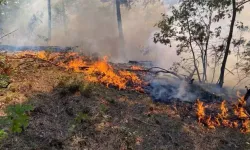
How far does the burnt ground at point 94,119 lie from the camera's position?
7.47 metres

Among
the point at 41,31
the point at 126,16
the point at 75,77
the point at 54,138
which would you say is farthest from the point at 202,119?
the point at 41,31

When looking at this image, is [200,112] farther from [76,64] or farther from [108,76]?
[76,64]

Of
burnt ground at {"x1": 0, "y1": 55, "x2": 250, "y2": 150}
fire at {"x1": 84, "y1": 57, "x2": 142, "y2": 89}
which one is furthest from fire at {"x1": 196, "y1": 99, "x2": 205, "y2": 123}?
fire at {"x1": 84, "y1": 57, "x2": 142, "y2": 89}

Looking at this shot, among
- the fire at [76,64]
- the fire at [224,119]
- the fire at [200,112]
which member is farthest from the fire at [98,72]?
the fire at [224,119]

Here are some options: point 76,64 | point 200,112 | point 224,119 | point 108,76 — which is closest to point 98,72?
point 108,76

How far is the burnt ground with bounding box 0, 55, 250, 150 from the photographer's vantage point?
24.5 ft

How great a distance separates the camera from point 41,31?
1763 inches

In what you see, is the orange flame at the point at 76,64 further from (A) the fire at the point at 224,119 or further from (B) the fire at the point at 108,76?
A: (A) the fire at the point at 224,119

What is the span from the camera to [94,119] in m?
8.64

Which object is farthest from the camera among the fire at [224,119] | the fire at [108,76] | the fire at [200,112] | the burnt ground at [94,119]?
the fire at [108,76]

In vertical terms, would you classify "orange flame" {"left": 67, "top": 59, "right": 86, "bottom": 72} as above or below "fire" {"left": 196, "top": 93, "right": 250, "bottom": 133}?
above

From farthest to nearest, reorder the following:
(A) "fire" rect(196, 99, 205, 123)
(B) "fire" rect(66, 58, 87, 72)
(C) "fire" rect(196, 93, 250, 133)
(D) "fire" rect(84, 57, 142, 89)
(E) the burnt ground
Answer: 1. (B) "fire" rect(66, 58, 87, 72)
2. (D) "fire" rect(84, 57, 142, 89)
3. (A) "fire" rect(196, 99, 205, 123)
4. (C) "fire" rect(196, 93, 250, 133)
5. (E) the burnt ground

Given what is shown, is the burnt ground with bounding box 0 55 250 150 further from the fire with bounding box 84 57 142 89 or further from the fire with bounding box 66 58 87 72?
the fire with bounding box 66 58 87 72

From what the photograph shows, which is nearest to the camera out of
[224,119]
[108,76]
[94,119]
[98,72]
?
[94,119]
